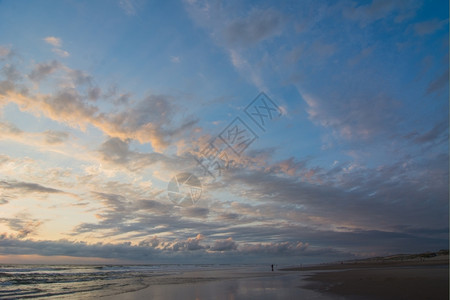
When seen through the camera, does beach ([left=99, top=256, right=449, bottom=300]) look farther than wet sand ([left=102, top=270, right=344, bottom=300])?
No

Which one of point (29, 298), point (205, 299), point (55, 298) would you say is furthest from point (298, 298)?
point (29, 298)

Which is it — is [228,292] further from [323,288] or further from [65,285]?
[65,285]

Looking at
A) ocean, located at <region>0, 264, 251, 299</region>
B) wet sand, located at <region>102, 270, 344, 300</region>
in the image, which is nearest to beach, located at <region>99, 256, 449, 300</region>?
wet sand, located at <region>102, 270, 344, 300</region>

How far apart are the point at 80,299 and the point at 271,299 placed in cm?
1439

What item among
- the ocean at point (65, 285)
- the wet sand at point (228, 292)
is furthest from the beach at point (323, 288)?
the ocean at point (65, 285)

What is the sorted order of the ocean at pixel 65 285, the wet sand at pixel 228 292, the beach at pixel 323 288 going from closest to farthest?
the beach at pixel 323 288
the wet sand at pixel 228 292
the ocean at pixel 65 285

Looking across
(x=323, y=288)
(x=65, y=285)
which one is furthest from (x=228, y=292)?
(x=65, y=285)

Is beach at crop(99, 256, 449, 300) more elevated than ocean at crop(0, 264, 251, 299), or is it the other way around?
beach at crop(99, 256, 449, 300)

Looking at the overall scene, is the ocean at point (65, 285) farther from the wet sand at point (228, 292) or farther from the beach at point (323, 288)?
the beach at point (323, 288)

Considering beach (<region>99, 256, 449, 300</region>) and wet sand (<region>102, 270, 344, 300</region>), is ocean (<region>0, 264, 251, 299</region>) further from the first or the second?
beach (<region>99, 256, 449, 300</region>)

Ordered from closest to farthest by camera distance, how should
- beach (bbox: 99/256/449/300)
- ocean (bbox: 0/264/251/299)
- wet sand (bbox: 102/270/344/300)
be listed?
beach (bbox: 99/256/449/300) < wet sand (bbox: 102/270/344/300) < ocean (bbox: 0/264/251/299)

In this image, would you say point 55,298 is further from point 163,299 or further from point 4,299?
point 163,299

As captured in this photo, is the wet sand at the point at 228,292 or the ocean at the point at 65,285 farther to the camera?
the ocean at the point at 65,285

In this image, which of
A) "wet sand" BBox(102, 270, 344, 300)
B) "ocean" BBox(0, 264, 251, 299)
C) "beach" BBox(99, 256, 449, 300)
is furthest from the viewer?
"ocean" BBox(0, 264, 251, 299)
